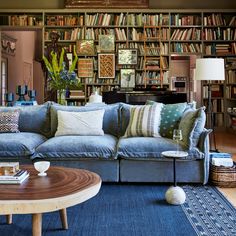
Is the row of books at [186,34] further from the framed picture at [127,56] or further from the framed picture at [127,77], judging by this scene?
the framed picture at [127,77]

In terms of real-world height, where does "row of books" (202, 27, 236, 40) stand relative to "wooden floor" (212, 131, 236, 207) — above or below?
above

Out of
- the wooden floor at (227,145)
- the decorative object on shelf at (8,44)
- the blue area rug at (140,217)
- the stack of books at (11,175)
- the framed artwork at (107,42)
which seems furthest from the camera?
the decorative object on shelf at (8,44)

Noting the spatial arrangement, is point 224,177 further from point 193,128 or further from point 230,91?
point 230,91

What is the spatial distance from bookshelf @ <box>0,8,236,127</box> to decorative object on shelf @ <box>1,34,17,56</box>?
686mm

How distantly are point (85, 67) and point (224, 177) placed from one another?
18.0 feet

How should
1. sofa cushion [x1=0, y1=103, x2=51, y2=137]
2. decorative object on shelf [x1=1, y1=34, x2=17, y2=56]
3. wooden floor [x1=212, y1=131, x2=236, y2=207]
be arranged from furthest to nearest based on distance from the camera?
decorative object on shelf [x1=1, y1=34, x2=17, y2=56], sofa cushion [x1=0, y1=103, x2=51, y2=137], wooden floor [x1=212, y1=131, x2=236, y2=207]

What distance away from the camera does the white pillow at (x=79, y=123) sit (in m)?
4.45

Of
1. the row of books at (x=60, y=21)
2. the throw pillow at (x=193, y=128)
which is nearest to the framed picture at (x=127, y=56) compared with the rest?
the row of books at (x=60, y=21)

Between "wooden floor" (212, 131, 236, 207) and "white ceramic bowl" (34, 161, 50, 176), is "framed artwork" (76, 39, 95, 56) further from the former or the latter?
"white ceramic bowl" (34, 161, 50, 176)

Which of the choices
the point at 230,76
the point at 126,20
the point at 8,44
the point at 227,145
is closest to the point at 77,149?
the point at 227,145

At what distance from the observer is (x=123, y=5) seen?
346 inches

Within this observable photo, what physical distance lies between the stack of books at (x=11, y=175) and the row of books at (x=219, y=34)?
708cm

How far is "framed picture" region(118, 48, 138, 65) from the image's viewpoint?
348 inches

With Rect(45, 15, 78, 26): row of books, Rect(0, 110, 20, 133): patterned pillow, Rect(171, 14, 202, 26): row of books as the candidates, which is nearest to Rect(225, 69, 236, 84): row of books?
Rect(171, 14, 202, 26): row of books
